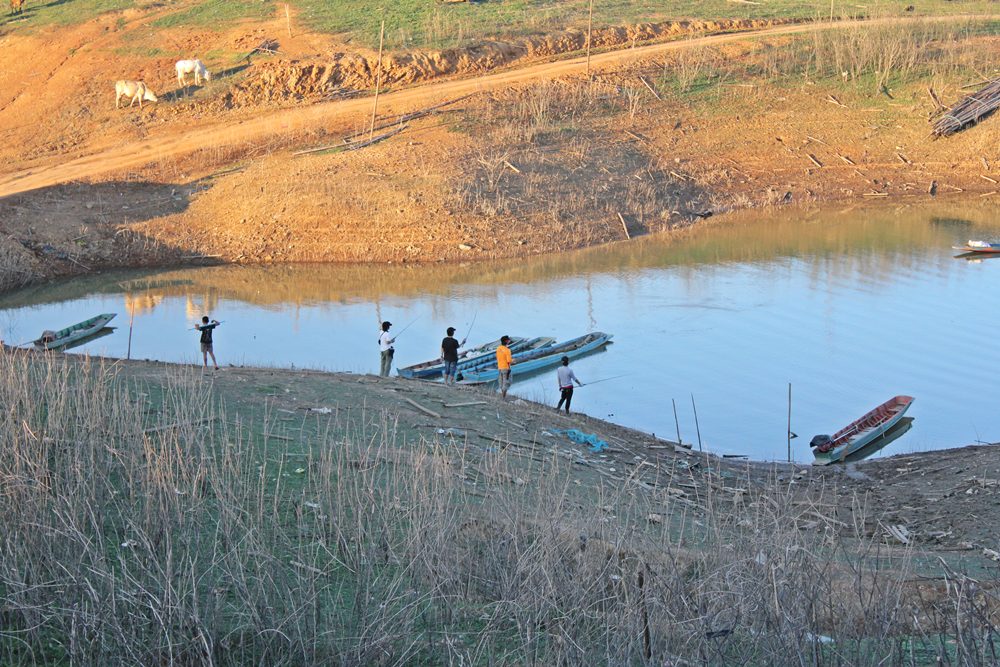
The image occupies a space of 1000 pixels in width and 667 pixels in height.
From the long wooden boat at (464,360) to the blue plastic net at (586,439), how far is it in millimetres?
4825

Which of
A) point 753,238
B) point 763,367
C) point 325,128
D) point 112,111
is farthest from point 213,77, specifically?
point 763,367

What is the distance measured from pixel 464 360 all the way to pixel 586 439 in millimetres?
5809

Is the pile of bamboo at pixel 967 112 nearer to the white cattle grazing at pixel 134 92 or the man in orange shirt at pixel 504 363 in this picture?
the man in orange shirt at pixel 504 363

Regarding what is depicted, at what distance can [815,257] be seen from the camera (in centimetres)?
3012

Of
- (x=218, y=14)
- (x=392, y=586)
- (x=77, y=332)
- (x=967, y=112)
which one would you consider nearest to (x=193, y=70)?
(x=218, y=14)

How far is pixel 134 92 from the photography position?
38.4m

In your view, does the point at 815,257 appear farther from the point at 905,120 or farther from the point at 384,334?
the point at 384,334

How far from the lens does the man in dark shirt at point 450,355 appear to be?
1764 centimetres

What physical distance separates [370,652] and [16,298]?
23.2 meters

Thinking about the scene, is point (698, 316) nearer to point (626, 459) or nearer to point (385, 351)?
point (385, 351)

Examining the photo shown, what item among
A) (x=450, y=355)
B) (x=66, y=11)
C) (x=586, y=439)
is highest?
(x=66, y=11)

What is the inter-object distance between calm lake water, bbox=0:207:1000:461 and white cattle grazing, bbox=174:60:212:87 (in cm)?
1215

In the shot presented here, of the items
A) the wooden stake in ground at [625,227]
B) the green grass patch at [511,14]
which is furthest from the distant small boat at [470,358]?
the green grass patch at [511,14]

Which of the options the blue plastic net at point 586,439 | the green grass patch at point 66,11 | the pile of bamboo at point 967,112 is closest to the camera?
the blue plastic net at point 586,439
